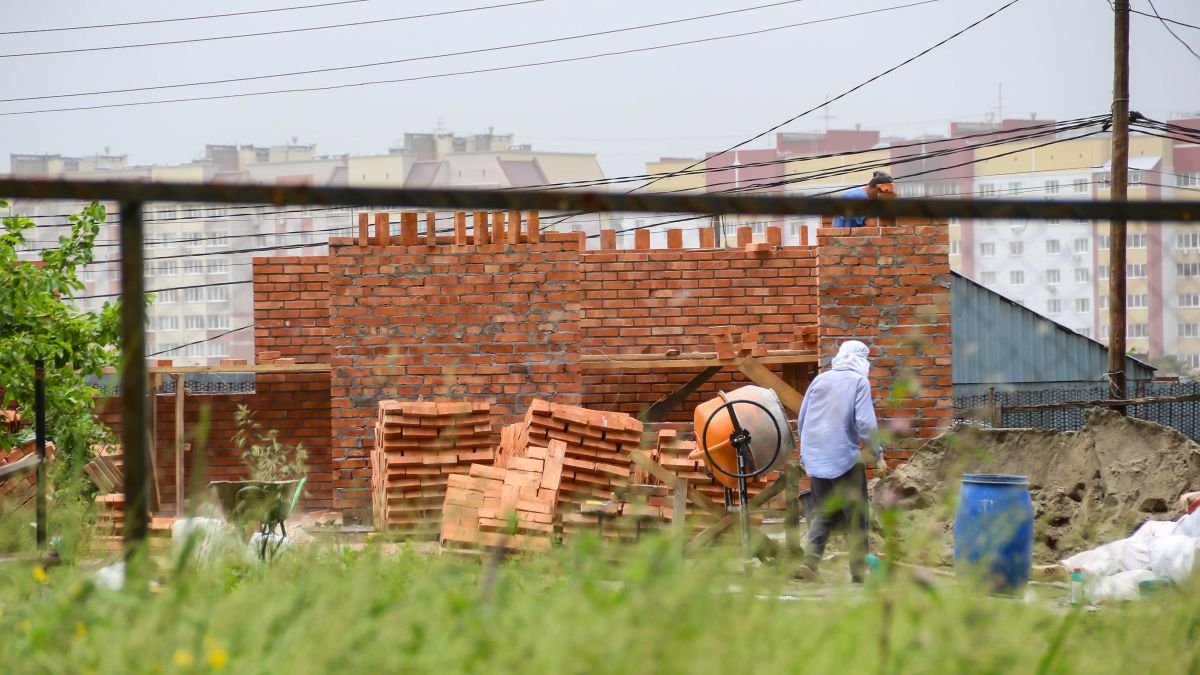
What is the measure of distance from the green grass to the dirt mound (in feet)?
20.1

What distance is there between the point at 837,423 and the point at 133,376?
5.49 meters

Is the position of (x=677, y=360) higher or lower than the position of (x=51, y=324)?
lower

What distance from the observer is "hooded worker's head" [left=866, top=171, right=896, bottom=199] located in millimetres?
9094

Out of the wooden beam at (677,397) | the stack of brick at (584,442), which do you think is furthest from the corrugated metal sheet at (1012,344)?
the stack of brick at (584,442)

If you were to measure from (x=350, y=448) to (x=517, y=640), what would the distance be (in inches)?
324

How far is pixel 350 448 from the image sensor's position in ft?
31.9

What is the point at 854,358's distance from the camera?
7211 millimetres

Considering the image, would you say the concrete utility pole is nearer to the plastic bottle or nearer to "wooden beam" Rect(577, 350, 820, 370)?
"wooden beam" Rect(577, 350, 820, 370)

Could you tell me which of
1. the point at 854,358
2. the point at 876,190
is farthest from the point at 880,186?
the point at 854,358

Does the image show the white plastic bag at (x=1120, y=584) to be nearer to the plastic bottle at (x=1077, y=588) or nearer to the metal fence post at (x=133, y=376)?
the plastic bottle at (x=1077, y=588)

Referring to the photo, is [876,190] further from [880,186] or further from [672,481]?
[672,481]

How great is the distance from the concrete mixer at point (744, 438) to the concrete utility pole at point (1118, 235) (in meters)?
7.86

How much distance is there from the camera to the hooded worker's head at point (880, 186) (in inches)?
358

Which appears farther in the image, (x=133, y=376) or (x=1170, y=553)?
(x=1170, y=553)
